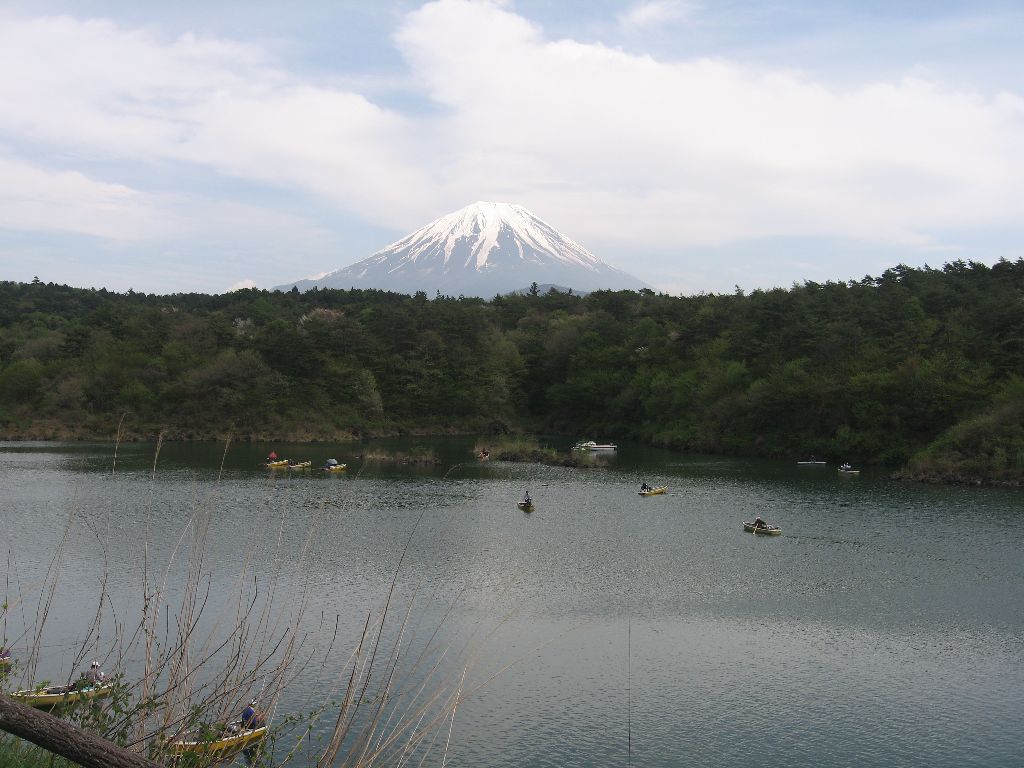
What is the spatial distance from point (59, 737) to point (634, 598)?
52.2 ft

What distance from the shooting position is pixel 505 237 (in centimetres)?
17712

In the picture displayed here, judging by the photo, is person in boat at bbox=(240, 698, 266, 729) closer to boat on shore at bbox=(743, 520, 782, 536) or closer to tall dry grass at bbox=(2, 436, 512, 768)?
tall dry grass at bbox=(2, 436, 512, 768)

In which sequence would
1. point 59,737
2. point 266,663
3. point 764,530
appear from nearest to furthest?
point 59,737
point 266,663
point 764,530

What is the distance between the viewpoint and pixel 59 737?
354 centimetres

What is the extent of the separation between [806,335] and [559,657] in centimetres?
4111

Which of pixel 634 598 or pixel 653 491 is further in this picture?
pixel 653 491

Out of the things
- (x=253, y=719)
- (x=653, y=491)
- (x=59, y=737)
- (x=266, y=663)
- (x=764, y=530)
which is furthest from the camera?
(x=653, y=491)

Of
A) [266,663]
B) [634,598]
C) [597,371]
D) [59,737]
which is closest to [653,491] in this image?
[634,598]

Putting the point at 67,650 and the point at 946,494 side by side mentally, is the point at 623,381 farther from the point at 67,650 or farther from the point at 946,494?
the point at 67,650

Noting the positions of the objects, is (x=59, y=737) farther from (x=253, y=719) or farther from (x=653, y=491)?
(x=653, y=491)

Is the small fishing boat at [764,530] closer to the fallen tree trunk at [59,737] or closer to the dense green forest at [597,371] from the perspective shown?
the dense green forest at [597,371]

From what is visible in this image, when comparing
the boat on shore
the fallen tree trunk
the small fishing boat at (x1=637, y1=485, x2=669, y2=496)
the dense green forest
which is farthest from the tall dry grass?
the dense green forest

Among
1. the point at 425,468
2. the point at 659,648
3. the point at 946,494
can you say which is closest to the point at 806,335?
the point at 946,494

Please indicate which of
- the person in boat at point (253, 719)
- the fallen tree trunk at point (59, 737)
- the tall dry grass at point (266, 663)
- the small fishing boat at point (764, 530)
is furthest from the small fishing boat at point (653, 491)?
the fallen tree trunk at point (59, 737)
